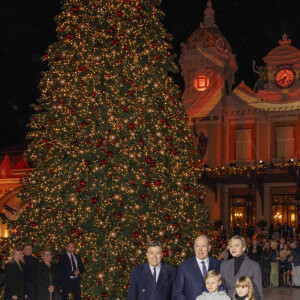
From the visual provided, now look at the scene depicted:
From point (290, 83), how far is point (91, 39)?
98.5ft

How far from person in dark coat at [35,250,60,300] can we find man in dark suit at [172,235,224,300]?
6.00 metres

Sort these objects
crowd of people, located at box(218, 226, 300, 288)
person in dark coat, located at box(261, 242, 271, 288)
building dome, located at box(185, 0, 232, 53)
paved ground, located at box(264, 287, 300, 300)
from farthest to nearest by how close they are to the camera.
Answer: building dome, located at box(185, 0, 232, 53), person in dark coat, located at box(261, 242, 271, 288), crowd of people, located at box(218, 226, 300, 288), paved ground, located at box(264, 287, 300, 300)

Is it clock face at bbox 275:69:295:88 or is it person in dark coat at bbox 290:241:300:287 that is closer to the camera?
person in dark coat at bbox 290:241:300:287

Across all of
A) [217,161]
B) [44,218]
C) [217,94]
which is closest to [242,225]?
[217,161]

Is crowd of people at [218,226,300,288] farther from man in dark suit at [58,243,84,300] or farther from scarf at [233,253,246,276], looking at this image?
scarf at [233,253,246,276]

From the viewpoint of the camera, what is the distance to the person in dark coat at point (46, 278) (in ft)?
44.5

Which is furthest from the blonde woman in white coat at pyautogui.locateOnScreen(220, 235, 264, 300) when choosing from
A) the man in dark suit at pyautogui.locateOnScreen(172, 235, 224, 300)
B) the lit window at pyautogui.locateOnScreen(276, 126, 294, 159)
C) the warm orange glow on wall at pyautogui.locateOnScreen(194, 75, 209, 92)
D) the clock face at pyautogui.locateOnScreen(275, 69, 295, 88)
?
the warm orange glow on wall at pyautogui.locateOnScreen(194, 75, 209, 92)

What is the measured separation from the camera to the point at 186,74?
149 feet

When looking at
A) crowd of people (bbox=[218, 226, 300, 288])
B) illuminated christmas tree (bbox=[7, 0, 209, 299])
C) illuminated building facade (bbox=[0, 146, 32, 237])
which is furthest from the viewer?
illuminated building facade (bbox=[0, 146, 32, 237])

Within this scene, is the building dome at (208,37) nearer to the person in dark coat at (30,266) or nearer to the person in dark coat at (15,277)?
the person in dark coat at (30,266)

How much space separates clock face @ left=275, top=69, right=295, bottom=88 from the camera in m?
42.4

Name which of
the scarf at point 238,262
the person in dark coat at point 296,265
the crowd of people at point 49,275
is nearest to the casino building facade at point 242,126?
the person in dark coat at point 296,265

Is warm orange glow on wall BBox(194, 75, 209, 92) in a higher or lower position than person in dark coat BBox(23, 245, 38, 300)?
higher

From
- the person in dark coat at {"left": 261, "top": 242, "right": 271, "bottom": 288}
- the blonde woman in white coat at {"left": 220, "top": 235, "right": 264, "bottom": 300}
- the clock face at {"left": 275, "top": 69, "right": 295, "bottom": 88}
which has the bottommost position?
the blonde woman in white coat at {"left": 220, "top": 235, "right": 264, "bottom": 300}
